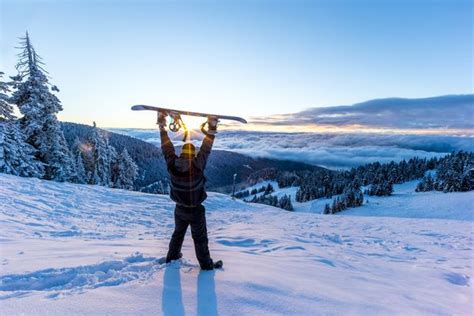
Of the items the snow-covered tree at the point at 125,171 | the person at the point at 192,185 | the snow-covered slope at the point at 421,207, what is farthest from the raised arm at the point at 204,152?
the snow-covered slope at the point at 421,207

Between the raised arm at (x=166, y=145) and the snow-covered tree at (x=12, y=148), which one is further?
the snow-covered tree at (x=12, y=148)

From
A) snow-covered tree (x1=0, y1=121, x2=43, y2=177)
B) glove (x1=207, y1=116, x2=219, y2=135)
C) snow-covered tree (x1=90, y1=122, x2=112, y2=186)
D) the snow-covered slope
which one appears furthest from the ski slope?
the snow-covered slope

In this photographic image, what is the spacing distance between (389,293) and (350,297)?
3.12ft

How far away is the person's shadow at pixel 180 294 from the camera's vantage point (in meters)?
3.23

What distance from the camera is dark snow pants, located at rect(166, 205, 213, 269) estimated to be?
4.83 m

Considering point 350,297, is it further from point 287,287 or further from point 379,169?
point 379,169

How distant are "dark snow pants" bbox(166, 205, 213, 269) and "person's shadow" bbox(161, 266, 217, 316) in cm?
32

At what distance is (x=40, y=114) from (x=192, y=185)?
2625 centimetres

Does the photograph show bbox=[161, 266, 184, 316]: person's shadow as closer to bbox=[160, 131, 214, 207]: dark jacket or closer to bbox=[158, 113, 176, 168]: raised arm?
bbox=[160, 131, 214, 207]: dark jacket

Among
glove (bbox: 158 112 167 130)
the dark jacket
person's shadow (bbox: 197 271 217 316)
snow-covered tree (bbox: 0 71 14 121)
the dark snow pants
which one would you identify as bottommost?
person's shadow (bbox: 197 271 217 316)

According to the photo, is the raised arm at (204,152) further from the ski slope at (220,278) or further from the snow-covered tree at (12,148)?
the snow-covered tree at (12,148)

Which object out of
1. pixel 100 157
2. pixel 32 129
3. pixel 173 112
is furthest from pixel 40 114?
pixel 173 112

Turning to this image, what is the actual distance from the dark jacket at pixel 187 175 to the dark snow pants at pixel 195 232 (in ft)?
0.44

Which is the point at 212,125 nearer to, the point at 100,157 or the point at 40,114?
the point at 40,114
